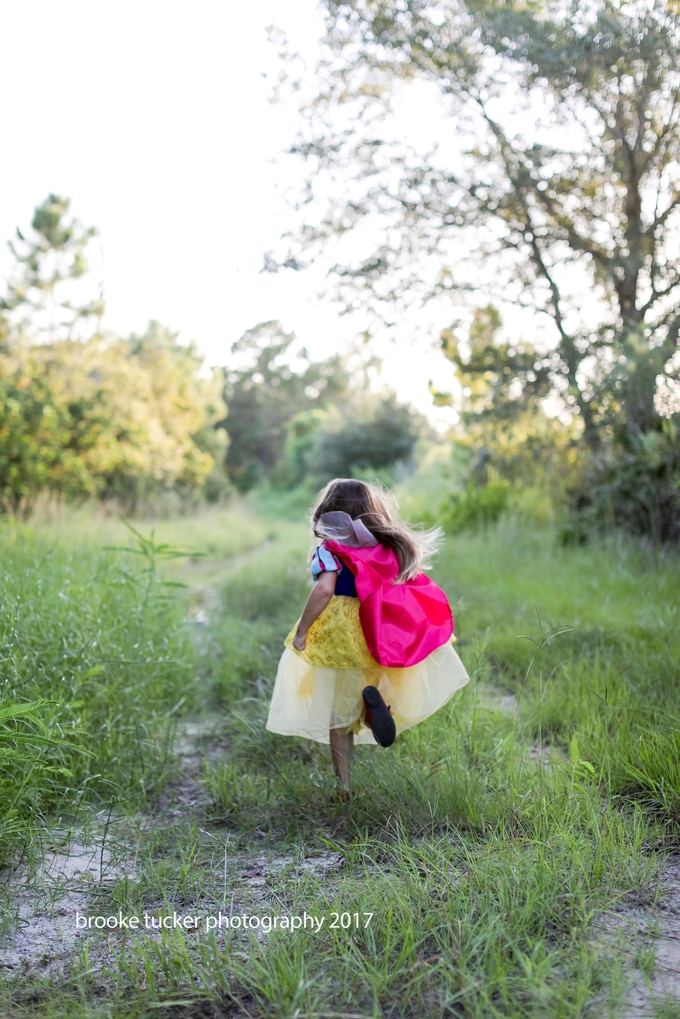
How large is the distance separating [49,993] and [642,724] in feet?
8.15

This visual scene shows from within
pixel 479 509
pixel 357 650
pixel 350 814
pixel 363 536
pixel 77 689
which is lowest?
pixel 350 814

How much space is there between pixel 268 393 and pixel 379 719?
43984 mm

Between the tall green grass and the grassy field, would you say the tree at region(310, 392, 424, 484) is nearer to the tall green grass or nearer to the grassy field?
the grassy field

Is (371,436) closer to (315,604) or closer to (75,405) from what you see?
(75,405)

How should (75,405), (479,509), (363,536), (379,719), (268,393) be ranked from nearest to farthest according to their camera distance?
(379,719)
(363,536)
(479,509)
(75,405)
(268,393)

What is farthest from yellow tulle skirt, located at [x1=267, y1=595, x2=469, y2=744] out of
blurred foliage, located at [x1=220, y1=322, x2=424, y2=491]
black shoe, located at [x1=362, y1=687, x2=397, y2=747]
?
blurred foliage, located at [x1=220, y1=322, x2=424, y2=491]

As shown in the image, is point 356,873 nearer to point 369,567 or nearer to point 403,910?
point 403,910

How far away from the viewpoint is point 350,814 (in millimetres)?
2879

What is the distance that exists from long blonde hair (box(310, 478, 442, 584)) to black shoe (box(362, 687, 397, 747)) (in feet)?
1.82

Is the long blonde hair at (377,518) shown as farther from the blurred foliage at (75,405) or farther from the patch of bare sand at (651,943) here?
the blurred foliage at (75,405)

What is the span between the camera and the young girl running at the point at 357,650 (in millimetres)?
3111

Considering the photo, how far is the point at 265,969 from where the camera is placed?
1.92m

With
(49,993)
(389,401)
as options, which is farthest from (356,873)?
(389,401)

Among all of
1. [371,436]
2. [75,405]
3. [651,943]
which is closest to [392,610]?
[651,943]
